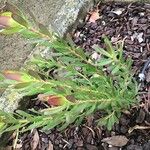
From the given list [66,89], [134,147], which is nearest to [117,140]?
[134,147]

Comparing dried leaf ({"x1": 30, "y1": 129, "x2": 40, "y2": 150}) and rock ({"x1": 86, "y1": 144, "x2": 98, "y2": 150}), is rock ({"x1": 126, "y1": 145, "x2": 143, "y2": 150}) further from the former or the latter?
dried leaf ({"x1": 30, "y1": 129, "x2": 40, "y2": 150})

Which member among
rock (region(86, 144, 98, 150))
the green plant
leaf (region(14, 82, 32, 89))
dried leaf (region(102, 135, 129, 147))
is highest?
leaf (region(14, 82, 32, 89))

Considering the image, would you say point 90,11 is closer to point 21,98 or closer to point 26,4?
point 26,4

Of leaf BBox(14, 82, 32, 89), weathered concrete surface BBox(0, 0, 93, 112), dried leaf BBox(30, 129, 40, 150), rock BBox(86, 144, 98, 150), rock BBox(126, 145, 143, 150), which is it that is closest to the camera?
leaf BBox(14, 82, 32, 89)

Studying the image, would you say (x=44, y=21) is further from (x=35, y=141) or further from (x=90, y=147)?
(x=90, y=147)

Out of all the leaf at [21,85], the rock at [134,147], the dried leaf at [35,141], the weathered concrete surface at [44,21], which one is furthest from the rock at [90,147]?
the leaf at [21,85]

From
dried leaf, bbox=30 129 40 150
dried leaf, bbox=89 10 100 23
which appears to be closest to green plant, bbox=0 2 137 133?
dried leaf, bbox=30 129 40 150

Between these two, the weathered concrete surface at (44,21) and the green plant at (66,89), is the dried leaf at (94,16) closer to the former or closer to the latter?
the weathered concrete surface at (44,21)

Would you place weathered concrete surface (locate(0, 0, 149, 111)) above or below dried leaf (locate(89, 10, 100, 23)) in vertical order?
above
